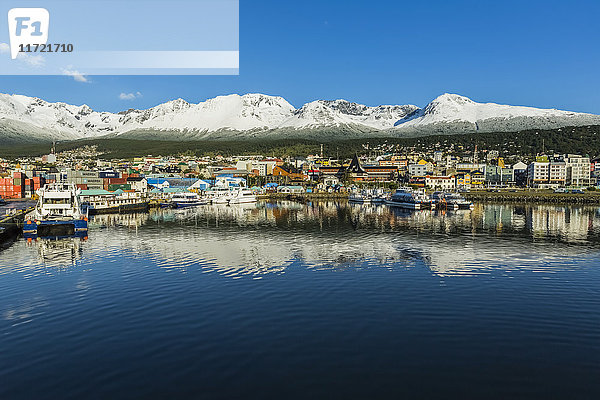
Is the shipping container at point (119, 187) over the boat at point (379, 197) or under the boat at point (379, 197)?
over

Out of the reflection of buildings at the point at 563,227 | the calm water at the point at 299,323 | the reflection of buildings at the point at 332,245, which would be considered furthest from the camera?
the reflection of buildings at the point at 563,227

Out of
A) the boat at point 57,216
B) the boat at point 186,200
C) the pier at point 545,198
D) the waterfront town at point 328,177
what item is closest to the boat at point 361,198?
the pier at point 545,198

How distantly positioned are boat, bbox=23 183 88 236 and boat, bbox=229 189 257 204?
5092 centimetres

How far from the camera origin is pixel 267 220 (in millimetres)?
58469

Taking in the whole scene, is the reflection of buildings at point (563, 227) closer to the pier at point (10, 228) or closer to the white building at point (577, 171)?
the pier at point (10, 228)

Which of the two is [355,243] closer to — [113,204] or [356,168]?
[113,204]

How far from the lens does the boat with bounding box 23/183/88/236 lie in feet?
136

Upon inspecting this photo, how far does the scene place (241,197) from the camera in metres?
100

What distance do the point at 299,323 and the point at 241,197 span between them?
85605 millimetres

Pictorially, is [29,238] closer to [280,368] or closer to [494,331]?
[280,368]

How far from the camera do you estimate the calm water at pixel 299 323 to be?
36.8 ft

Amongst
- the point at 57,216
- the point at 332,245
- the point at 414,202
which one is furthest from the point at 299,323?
the point at 414,202

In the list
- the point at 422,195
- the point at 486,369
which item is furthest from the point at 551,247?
the point at 422,195

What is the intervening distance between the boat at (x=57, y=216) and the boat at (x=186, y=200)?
1614 inches
